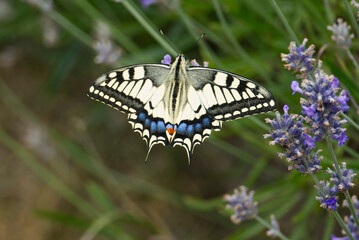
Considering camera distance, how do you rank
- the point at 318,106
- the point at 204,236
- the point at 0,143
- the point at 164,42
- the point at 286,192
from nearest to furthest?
the point at 318,106, the point at 164,42, the point at 286,192, the point at 204,236, the point at 0,143

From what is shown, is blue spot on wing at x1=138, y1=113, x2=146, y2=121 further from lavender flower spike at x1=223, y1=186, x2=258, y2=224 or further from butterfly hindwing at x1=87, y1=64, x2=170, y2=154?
lavender flower spike at x1=223, y1=186, x2=258, y2=224

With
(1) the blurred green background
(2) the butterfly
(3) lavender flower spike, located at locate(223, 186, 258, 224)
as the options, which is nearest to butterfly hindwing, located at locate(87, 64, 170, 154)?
(2) the butterfly

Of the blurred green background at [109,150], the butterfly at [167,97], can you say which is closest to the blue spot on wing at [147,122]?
the butterfly at [167,97]

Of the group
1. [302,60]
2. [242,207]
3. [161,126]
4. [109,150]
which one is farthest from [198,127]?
[109,150]

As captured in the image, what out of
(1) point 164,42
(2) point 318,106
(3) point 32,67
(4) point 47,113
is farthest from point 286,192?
(3) point 32,67

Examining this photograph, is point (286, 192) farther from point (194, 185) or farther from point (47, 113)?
point (47, 113)

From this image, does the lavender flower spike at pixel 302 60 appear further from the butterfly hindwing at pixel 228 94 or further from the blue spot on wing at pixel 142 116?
the blue spot on wing at pixel 142 116

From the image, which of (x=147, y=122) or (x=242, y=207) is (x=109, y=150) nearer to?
(x=147, y=122)
